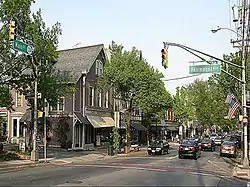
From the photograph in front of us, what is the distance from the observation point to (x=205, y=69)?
22.7m

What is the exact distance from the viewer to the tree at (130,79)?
129 feet

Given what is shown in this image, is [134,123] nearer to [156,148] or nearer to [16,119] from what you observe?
[16,119]

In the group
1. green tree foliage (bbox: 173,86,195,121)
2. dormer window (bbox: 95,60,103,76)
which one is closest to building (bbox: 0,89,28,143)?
dormer window (bbox: 95,60,103,76)

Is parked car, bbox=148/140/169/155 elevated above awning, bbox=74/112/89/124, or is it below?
below

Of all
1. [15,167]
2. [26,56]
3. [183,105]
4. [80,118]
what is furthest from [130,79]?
[183,105]

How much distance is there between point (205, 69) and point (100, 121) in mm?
21942

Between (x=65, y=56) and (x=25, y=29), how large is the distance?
65.5ft

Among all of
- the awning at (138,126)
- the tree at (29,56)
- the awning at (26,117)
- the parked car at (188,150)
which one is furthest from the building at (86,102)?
the parked car at (188,150)

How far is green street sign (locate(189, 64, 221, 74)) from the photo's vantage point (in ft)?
74.2

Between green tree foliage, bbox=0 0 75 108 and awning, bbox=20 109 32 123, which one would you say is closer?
green tree foliage, bbox=0 0 75 108

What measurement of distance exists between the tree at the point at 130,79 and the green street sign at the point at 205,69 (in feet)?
54.3

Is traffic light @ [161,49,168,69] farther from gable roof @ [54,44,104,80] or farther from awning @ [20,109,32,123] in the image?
awning @ [20,109,32,123]

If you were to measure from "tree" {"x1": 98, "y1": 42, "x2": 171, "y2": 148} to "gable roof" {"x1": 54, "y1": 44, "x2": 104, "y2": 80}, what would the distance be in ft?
6.80

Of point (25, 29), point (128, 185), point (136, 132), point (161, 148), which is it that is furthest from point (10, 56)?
point (136, 132)
